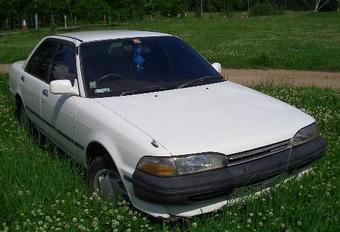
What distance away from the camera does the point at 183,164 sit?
147 inches

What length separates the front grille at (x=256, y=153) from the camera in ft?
12.6

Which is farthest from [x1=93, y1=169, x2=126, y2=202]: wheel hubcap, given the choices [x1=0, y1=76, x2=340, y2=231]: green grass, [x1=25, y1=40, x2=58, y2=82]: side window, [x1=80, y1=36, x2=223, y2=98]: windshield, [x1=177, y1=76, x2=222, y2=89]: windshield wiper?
[x1=25, y1=40, x2=58, y2=82]: side window

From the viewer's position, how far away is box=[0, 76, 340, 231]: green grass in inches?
149

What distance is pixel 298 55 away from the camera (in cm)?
1527

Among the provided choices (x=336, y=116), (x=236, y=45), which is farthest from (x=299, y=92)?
(x=236, y=45)

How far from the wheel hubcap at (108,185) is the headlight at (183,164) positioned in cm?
53

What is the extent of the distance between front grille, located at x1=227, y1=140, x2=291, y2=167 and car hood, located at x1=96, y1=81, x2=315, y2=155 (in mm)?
38

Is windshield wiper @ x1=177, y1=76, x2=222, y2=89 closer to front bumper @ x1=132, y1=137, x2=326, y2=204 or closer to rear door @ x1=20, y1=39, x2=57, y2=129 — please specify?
front bumper @ x1=132, y1=137, x2=326, y2=204

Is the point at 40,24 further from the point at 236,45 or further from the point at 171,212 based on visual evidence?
the point at 171,212

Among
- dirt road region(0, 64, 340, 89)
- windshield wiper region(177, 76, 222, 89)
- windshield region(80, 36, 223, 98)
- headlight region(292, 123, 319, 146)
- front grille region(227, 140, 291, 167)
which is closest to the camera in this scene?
front grille region(227, 140, 291, 167)

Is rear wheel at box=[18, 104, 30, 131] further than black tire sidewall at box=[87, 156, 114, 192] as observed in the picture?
Yes

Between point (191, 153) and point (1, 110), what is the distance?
16.7ft

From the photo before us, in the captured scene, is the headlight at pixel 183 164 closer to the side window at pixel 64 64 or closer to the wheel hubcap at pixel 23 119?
the side window at pixel 64 64

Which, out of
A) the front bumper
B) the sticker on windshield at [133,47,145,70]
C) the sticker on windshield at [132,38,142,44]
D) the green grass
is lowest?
the green grass
